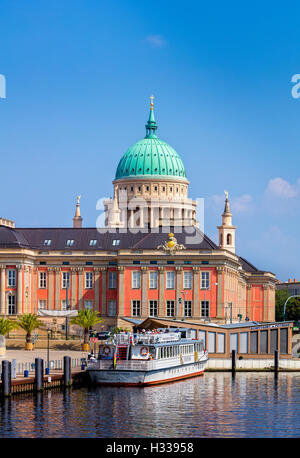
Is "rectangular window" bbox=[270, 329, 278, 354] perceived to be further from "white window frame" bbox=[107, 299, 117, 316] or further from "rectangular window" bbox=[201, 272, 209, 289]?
"white window frame" bbox=[107, 299, 117, 316]

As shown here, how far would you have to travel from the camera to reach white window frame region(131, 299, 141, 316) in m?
180

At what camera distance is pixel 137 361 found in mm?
109250

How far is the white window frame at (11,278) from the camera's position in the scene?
18050 centimetres

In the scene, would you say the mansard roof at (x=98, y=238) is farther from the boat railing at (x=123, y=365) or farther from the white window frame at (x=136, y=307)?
the boat railing at (x=123, y=365)

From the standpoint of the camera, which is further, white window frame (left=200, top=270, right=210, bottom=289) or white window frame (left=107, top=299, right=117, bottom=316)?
white window frame (left=107, top=299, right=117, bottom=316)

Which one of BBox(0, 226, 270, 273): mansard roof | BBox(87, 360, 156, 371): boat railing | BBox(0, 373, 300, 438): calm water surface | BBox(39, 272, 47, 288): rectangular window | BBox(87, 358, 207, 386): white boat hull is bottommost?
BBox(0, 373, 300, 438): calm water surface

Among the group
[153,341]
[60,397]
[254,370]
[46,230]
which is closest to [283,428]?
[60,397]

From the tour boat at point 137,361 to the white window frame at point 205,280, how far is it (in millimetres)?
60076

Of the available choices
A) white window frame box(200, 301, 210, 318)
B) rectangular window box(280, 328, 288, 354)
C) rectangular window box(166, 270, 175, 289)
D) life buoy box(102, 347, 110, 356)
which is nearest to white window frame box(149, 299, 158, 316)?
rectangular window box(166, 270, 175, 289)

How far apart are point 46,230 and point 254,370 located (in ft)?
233

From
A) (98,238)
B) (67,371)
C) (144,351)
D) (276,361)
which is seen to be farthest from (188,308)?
(67,371)

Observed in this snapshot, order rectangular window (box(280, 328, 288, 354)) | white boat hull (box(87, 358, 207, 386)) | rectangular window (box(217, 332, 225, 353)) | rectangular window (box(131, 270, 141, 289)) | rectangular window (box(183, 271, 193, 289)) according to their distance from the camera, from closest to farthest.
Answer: white boat hull (box(87, 358, 207, 386)) < rectangular window (box(217, 332, 225, 353)) < rectangular window (box(280, 328, 288, 354)) < rectangular window (box(183, 271, 193, 289)) < rectangular window (box(131, 270, 141, 289))

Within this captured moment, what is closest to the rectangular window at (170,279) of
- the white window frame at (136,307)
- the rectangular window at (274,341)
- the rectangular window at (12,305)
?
the white window frame at (136,307)

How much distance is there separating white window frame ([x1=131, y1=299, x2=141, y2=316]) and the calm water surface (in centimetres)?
6664
